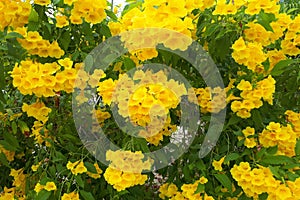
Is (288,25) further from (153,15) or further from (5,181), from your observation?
(5,181)

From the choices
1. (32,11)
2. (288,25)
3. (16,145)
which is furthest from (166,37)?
(16,145)

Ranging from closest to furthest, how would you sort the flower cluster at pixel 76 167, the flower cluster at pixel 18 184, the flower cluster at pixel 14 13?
the flower cluster at pixel 14 13 → the flower cluster at pixel 76 167 → the flower cluster at pixel 18 184

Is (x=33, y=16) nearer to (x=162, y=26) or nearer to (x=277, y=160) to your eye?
(x=162, y=26)

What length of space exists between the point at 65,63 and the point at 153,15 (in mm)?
301

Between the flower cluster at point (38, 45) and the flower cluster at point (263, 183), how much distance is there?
0.68m

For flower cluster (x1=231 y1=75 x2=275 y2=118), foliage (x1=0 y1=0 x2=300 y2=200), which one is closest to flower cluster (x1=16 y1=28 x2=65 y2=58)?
foliage (x1=0 y1=0 x2=300 y2=200)

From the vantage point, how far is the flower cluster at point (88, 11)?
132 cm

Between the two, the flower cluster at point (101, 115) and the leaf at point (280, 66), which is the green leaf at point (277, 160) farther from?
the flower cluster at point (101, 115)

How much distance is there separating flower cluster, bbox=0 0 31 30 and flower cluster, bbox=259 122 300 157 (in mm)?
844

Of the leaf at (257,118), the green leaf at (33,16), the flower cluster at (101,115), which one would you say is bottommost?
the flower cluster at (101,115)

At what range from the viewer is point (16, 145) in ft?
5.09

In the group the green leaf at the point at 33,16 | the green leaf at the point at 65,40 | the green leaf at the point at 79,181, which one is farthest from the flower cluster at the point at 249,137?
the green leaf at the point at 33,16

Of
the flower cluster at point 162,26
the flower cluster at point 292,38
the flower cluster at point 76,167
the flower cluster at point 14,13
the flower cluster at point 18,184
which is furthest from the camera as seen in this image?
the flower cluster at point 18,184

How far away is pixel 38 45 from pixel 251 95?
0.68 meters
